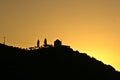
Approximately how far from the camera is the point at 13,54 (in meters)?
133

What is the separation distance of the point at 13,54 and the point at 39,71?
9.73m

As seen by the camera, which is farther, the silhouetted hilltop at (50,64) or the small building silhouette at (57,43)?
the small building silhouette at (57,43)

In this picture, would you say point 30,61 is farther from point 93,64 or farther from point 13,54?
point 93,64

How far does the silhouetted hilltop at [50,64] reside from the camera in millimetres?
126125

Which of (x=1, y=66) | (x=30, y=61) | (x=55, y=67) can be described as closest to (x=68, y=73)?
(x=55, y=67)

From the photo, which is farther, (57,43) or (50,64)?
(57,43)

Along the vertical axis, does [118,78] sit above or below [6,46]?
below

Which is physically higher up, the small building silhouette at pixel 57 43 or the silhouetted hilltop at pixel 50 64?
the small building silhouette at pixel 57 43

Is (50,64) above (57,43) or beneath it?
beneath

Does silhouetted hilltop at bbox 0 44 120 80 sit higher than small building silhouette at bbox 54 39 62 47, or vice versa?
small building silhouette at bbox 54 39 62 47

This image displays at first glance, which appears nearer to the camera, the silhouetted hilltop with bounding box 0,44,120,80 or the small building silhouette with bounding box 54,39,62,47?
the silhouetted hilltop with bounding box 0,44,120,80

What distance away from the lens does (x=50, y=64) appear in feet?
449

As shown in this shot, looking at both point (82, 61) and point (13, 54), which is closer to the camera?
point (13, 54)

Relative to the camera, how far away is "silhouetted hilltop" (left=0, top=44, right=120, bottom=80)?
4966 inches
